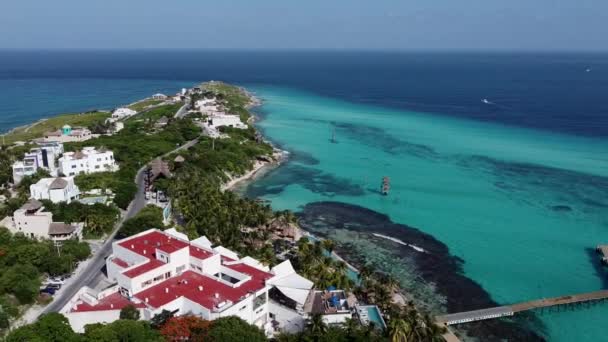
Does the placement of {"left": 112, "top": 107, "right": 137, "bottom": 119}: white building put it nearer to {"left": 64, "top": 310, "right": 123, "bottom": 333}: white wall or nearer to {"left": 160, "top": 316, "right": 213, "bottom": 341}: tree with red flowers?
{"left": 64, "top": 310, "right": 123, "bottom": 333}: white wall

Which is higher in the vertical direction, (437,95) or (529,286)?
(437,95)

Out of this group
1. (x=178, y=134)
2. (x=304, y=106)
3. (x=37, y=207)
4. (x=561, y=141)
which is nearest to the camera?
(x=37, y=207)

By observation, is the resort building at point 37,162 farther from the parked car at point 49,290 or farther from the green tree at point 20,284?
the parked car at point 49,290

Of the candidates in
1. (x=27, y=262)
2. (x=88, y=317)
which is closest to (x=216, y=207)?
(x=27, y=262)

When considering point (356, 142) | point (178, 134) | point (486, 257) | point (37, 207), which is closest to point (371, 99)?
point (356, 142)

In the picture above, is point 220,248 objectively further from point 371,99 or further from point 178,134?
point 371,99

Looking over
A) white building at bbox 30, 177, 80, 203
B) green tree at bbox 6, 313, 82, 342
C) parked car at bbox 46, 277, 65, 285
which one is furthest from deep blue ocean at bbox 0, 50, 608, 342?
green tree at bbox 6, 313, 82, 342
